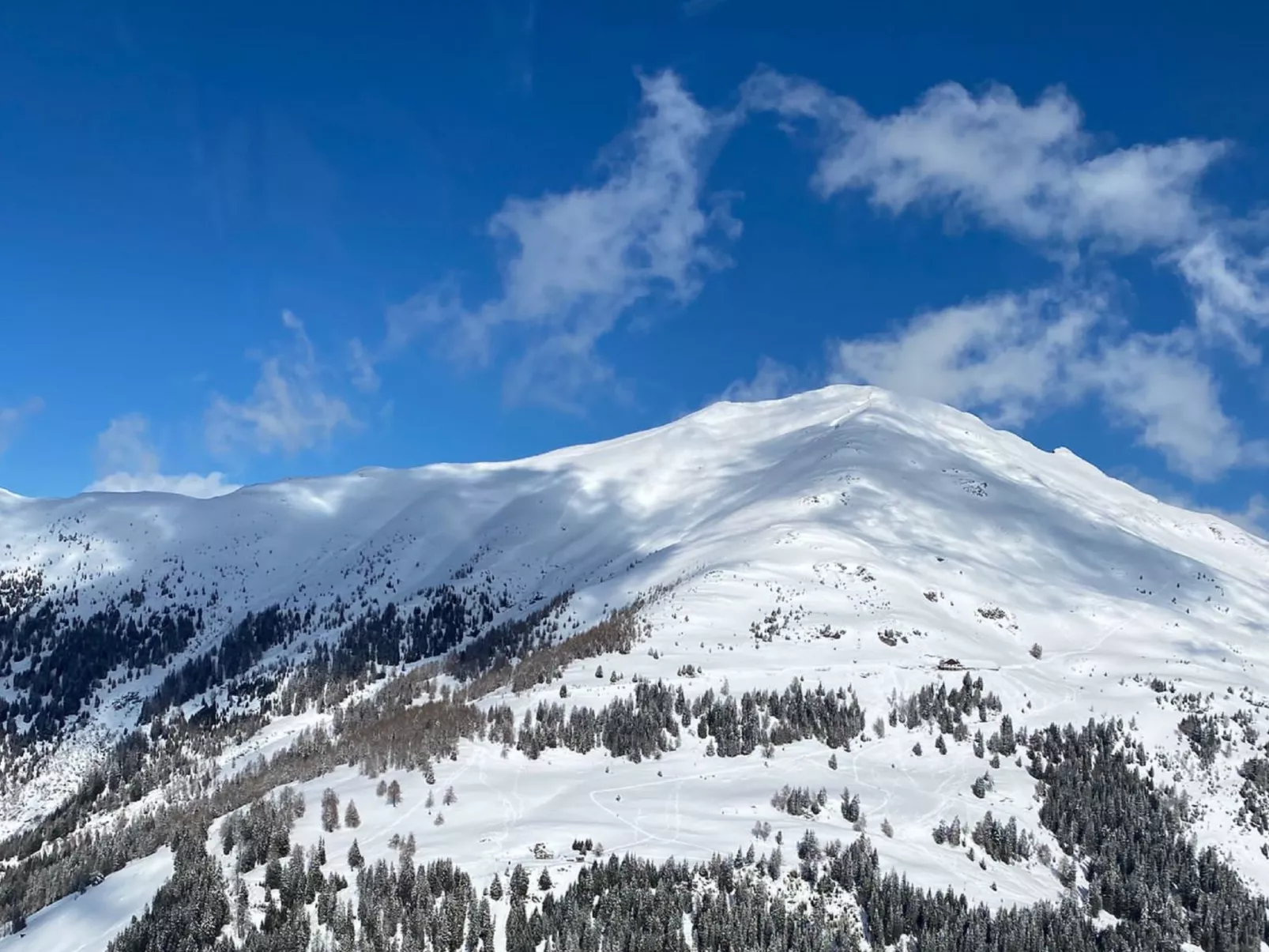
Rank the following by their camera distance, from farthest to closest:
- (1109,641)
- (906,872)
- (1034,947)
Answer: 1. (1109,641)
2. (906,872)
3. (1034,947)

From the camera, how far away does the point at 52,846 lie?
385 feet

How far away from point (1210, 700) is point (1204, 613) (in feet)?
229

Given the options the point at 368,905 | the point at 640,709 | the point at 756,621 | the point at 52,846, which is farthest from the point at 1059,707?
the point at 52,846

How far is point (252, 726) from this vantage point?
527 ft

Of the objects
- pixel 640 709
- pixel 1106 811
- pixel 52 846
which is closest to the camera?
pixel 1106 811

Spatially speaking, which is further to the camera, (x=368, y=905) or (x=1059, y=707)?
(x=1059, y=707)

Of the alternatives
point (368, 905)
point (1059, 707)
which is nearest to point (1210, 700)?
point (1059, 707)

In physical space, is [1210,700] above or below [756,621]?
below

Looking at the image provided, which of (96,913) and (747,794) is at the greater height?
(747,794)

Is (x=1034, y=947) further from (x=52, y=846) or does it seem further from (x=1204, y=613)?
(x=1204, y=613)

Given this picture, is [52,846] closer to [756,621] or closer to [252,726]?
[252,726]

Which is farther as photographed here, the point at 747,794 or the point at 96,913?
the point at 747,794

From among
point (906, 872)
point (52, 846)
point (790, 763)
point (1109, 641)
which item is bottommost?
point (52, 846)

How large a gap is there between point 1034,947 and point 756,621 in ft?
218
